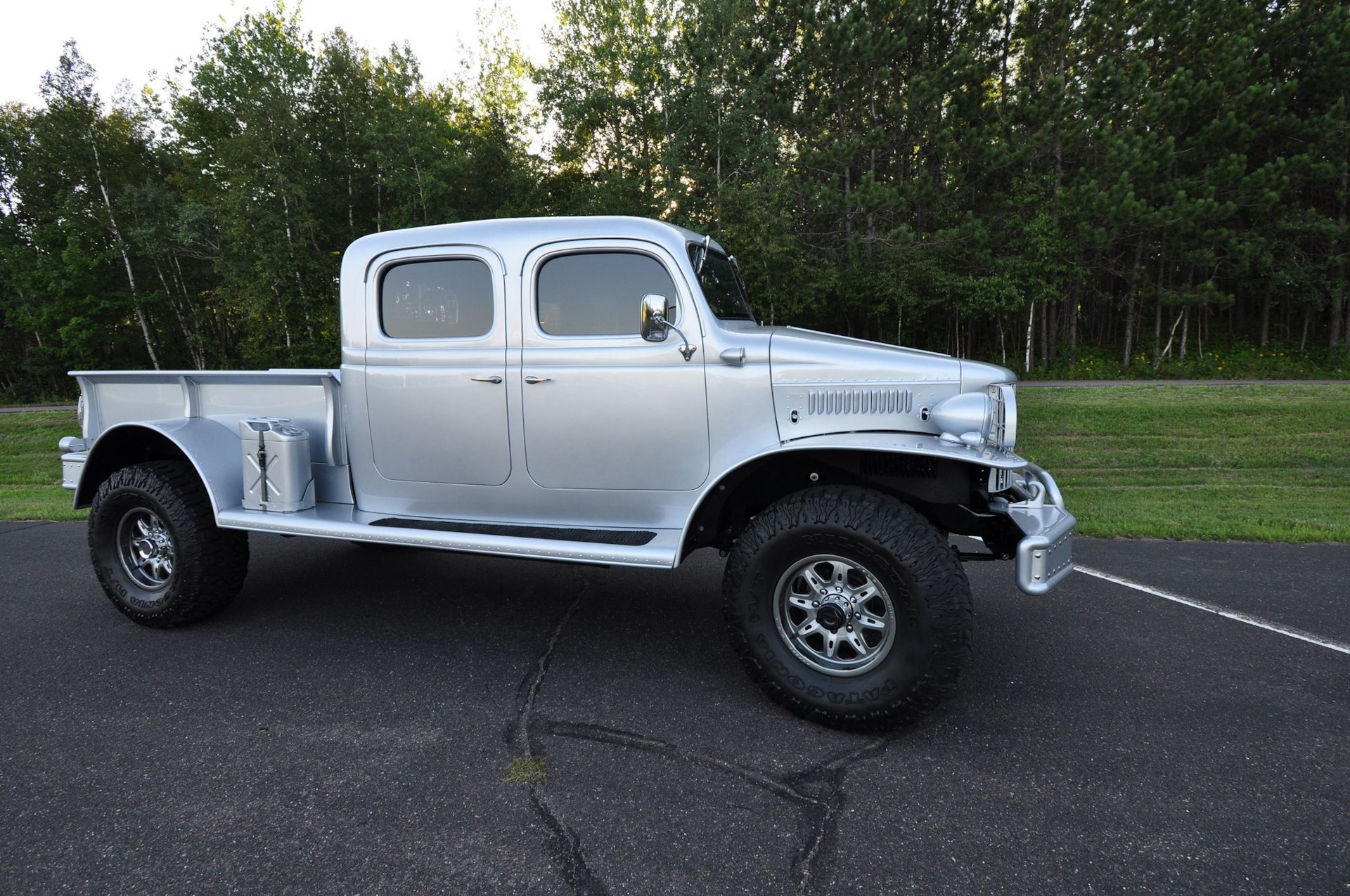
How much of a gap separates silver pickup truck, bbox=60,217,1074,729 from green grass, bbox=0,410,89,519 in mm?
4162

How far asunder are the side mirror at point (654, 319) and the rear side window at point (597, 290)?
191 millimetres

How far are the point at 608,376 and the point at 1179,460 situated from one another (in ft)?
33.4

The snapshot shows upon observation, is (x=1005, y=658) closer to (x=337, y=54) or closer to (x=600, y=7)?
Result: (x=600, y=7)

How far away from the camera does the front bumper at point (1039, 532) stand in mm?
2812

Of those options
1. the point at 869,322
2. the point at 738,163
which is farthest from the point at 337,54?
the point at 869,322

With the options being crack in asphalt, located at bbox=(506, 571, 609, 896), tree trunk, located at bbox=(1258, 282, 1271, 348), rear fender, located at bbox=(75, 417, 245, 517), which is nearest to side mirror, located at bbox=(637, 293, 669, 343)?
crack in asphalt, located at bbox=(506, 571, 609, 896)

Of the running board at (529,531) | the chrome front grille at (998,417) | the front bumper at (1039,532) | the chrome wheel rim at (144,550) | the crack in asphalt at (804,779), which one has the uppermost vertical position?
the chrome front grille at (998,417)

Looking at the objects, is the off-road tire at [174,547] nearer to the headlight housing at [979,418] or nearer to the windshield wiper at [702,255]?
the windshield wiper at [702,255]

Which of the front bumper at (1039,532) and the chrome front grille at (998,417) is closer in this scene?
the front bumper at (1039,532)

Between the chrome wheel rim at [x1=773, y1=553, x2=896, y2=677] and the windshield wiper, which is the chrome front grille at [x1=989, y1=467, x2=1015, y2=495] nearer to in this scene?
the chrome wheel rim at [x1=773, y1=553, x2=896, y2=677]

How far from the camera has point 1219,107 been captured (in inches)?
821

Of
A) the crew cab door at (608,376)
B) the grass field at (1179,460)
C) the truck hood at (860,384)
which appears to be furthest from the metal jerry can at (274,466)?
the grass field at (1179,460)

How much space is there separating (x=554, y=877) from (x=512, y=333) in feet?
8.16

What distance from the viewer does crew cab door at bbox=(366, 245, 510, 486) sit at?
3.72 meters
